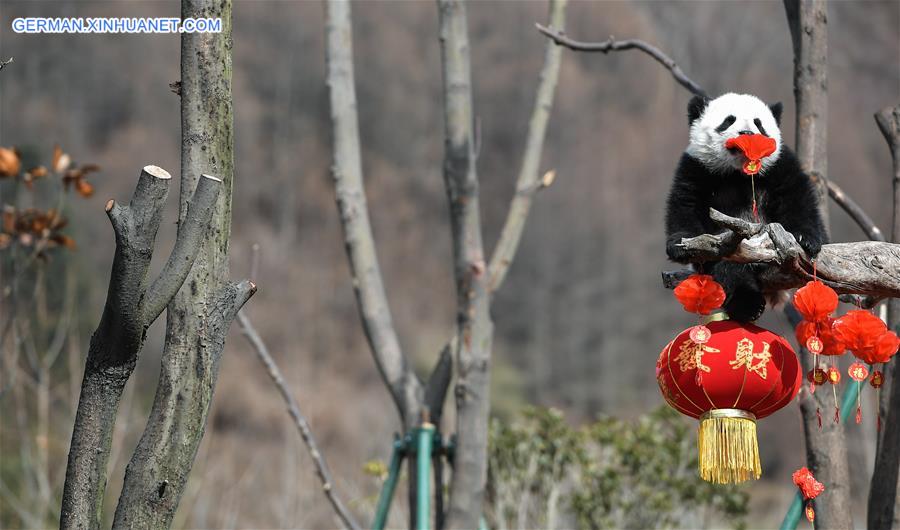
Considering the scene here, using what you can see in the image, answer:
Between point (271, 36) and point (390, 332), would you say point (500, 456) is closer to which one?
point (390, 332)

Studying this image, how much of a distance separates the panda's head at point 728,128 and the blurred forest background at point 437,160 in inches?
417

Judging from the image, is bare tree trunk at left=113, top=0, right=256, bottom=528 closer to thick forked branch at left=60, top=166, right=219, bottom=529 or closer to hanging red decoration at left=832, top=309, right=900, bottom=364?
thick forked branch at left=60, top=166, right=219, bottom=529

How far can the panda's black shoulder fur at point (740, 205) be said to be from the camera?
233 cm

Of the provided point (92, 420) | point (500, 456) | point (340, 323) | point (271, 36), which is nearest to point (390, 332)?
point (500, 456)

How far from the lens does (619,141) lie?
17094 mm

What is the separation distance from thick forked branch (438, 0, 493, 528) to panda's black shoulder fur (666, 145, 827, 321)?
1250 mm

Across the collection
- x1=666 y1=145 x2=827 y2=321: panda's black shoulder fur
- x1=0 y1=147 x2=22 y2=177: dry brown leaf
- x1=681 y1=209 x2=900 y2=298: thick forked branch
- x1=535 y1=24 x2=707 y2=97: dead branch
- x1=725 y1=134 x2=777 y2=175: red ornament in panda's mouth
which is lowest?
x1=681 y1=209 x2=900 y2=298: thick forked branch

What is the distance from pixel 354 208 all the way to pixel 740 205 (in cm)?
184

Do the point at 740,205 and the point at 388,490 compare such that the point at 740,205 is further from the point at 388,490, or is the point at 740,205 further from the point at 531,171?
the point at 388,490

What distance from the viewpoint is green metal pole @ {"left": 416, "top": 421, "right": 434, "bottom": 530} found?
3.41m

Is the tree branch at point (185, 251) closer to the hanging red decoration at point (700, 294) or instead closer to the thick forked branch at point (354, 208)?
the hanging red decoration at point (700, 294)

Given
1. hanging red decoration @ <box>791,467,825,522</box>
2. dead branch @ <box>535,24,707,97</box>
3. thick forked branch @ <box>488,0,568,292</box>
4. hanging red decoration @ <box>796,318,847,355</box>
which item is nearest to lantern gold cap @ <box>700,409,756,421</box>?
hanging red decoration @ <box>796,318,847,355</box>

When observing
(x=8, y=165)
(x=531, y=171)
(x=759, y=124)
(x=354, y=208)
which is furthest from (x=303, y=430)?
(x=759, y=124)

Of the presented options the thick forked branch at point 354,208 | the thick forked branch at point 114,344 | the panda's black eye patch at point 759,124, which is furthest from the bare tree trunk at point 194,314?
the thick forked branch at point 354,208
